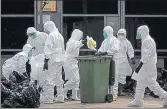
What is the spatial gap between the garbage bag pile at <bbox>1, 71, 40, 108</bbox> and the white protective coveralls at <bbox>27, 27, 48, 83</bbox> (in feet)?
2.15

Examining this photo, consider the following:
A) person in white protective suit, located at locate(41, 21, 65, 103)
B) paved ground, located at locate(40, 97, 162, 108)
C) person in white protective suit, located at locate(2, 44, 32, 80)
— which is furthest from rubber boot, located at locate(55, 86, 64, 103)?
person in white protective suit, located at locate(2, 44, 32, 80)

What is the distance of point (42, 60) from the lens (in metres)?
10.9

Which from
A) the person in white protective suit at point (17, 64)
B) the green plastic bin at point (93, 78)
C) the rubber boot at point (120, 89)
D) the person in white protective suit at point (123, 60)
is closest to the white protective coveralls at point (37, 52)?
the person in white protective suit at point (17, 64)

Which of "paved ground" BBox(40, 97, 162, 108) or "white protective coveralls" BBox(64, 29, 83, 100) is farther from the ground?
"white protective coveralls" BBox(64, 29, 83, 100)

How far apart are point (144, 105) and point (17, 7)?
7567 millimetres

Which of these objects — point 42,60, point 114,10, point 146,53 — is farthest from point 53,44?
point 114,10

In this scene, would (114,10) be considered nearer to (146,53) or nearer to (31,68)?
(31,68)

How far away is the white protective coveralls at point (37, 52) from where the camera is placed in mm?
10844

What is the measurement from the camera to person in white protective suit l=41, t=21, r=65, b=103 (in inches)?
404

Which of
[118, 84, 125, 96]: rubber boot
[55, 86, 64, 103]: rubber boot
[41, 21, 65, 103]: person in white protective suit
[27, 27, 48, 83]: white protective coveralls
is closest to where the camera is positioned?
[41, 21, 65, 103]: person in white protective suit

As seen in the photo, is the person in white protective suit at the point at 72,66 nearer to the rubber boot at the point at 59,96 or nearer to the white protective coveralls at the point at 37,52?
the rubber boot at the point at 59,96

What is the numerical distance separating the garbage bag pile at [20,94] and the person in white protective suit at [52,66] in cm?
46

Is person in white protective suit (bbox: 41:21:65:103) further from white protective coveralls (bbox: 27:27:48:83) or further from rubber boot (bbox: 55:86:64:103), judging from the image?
white protective coveralls (bbox: 27:27:48:83)

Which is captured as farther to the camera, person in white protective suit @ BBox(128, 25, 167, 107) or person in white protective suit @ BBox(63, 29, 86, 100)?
person in white protective suit @ BBox(63, 29, 86, 100)
